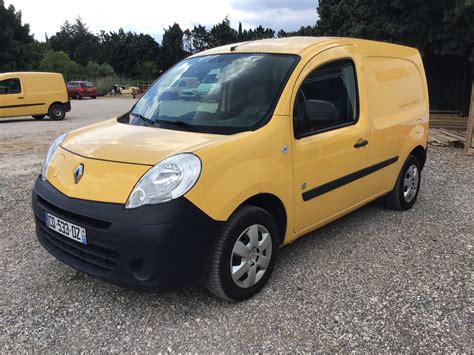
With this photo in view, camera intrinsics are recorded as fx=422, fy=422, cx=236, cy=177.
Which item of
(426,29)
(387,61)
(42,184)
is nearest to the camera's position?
(42,184)

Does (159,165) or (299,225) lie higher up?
(159,165)

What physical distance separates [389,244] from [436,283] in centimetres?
77

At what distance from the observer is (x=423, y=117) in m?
4.99

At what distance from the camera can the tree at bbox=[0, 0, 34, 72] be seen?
3956cm

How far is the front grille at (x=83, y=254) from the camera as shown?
260 cm

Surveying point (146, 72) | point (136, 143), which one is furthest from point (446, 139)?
point (146, 72)

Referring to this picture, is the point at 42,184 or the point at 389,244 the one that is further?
the point at 389,244

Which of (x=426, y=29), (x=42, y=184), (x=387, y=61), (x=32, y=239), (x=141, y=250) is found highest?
(x=426, y=29)

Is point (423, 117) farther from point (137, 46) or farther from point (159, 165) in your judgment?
point (137, 46)

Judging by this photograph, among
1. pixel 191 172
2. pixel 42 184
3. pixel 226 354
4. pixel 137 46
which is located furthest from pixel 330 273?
pixel 137 46

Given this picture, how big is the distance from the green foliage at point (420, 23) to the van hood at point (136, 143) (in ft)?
28.7

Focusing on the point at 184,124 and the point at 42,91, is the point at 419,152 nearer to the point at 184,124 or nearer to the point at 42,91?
the point at 184,124

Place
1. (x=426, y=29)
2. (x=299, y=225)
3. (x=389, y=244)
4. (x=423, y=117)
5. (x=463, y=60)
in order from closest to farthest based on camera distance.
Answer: (x=299, y=225), (x=389, y=244), (x=423, y=117), (x=426, y=29), (x=463, y=60)

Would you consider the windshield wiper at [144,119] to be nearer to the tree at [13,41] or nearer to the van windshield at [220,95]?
the van windshield at [220,95]
